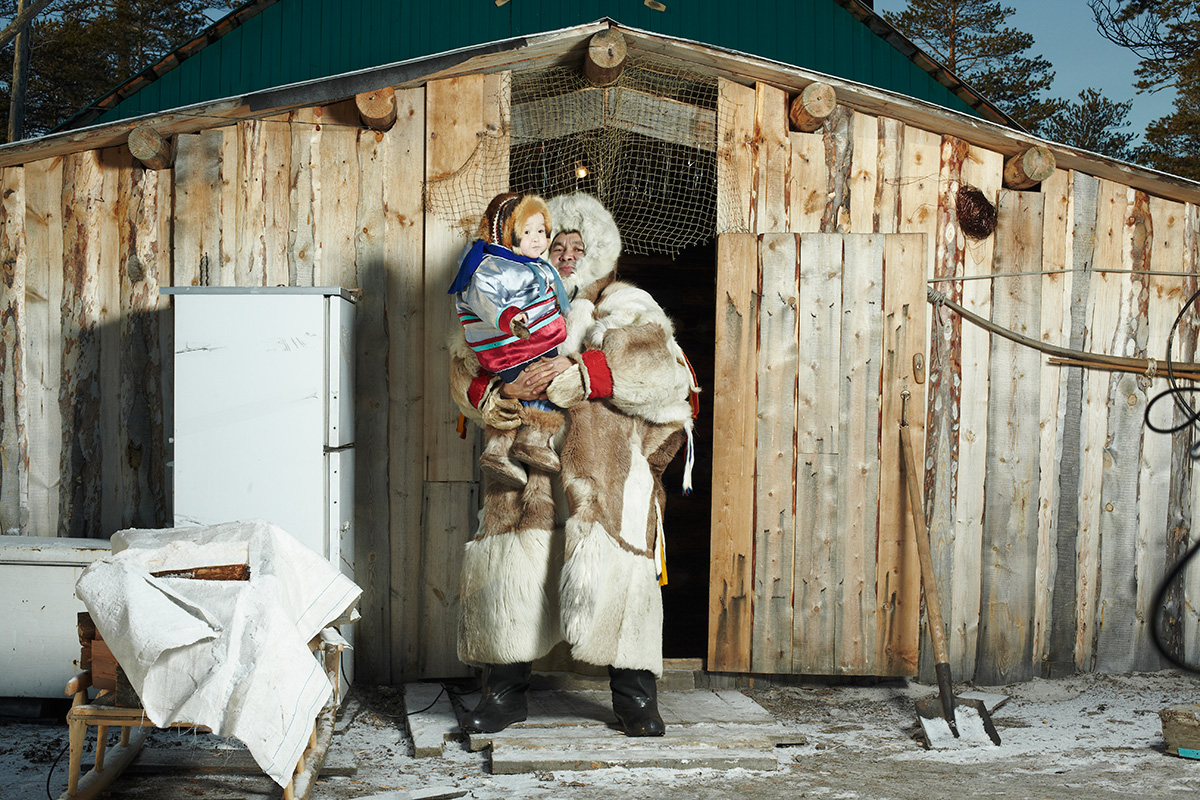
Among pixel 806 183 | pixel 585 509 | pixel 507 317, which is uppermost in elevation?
pixel 806 183

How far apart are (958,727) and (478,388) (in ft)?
7.68

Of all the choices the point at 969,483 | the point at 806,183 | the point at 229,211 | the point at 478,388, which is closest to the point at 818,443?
the point at 969,483

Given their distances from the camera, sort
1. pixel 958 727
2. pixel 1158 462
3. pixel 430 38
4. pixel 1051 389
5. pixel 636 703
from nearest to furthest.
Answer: pixel 636 703
pixel 958 727
pixel 1051 389
pixel 1158 462
pixel 430 38

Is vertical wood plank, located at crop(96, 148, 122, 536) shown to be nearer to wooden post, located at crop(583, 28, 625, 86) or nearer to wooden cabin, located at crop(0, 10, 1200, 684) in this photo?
wooden cabin, located at crop(0, 10, 1200, 684)

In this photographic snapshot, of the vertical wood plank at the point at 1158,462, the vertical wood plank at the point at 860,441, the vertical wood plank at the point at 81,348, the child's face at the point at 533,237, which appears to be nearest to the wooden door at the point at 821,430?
the vertical wood plank at the point at 860,441

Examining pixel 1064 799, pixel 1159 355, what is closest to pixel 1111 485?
pixel 1159 355

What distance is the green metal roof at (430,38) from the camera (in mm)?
7867

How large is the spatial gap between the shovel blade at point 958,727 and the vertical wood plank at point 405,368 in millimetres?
2207

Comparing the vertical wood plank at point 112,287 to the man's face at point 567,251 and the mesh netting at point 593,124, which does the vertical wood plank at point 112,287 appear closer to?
the mesh netting at point 593,124

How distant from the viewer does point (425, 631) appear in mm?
4254

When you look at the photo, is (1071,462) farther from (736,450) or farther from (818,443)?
(736,450)

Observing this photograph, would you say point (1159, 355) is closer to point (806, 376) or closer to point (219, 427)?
point (806, 376)

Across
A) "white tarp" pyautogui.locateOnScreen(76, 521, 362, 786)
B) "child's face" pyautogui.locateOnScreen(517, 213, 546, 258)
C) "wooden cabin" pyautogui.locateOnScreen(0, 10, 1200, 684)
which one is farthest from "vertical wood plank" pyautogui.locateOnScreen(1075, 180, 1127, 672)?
"white tarp" pyautogui.locateOnScreen(76, 521, 362, 786)

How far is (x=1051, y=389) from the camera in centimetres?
445
